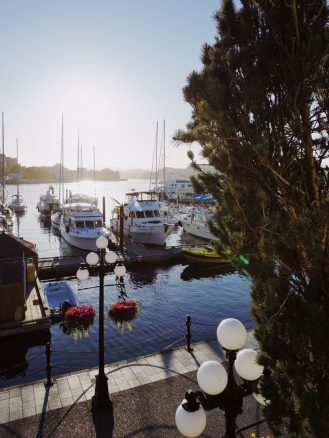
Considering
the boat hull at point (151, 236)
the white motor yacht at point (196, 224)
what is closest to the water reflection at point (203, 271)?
the boat hull at point (151, 236)

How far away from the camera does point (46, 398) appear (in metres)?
8.92

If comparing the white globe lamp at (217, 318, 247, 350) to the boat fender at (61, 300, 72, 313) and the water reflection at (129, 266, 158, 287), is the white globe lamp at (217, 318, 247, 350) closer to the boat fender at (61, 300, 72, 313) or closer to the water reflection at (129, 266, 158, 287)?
the boat fender at (61, 300, 72, 313)

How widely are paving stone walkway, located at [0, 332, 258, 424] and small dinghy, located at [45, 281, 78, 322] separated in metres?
7.38

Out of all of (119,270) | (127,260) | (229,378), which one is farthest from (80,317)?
(127,260)

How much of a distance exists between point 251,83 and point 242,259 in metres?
2.17

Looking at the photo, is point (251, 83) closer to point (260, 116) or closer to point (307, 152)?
point (260, 116)

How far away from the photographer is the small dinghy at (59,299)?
17.1 metres

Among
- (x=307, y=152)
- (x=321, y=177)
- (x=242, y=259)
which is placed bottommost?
(x=242, y=259)

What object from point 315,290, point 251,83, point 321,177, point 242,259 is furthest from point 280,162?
point 315,290

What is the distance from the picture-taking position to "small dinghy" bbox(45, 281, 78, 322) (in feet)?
56.0

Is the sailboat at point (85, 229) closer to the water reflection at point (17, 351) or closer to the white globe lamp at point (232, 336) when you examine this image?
the water reflection at point (17, 351)

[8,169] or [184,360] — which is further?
[8,169]

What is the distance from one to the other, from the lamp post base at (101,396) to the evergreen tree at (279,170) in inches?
215

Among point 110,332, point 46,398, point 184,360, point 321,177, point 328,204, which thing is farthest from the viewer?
point 110,332
